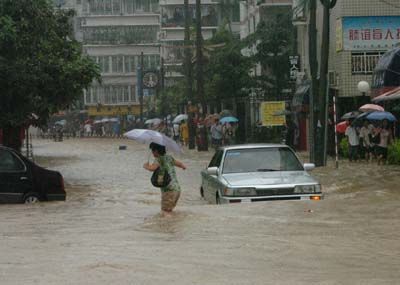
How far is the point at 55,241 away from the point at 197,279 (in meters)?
3.80

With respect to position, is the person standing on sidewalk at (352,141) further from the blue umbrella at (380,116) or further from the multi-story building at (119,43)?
the multi-story building at (119,43)

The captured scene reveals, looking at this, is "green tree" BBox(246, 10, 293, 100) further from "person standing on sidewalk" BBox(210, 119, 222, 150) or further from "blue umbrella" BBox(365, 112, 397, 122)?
"blue umbrella" BBox(365, 112, 397, 122)

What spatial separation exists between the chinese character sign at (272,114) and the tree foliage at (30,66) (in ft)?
43.7

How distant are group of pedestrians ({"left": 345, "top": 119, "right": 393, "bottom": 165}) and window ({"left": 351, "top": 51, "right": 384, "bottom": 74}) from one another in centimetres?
664

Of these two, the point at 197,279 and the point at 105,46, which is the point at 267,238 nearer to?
the point at 197,279

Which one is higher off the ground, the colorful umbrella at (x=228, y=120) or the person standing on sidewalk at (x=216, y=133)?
the colorful umbrella at (x=228, y=120)

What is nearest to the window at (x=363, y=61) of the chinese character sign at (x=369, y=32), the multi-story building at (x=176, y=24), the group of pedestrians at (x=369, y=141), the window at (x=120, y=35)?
the chinese character sign at (x=369, y=32)

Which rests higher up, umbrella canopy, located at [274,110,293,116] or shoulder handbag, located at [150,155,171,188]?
shoulder handbag, located at [150,155,171,188]

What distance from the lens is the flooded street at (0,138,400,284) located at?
1022 cm

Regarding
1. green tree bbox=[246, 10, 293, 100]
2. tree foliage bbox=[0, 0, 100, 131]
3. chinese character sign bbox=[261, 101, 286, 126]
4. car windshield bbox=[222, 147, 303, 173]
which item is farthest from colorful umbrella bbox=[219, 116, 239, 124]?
car windshield bbox=[222, 147, 303, 173]

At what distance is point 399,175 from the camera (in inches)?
1004

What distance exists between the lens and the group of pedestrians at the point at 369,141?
30203 millimetres

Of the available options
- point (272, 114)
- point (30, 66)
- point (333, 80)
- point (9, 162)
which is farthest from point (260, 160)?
point (272, 114)

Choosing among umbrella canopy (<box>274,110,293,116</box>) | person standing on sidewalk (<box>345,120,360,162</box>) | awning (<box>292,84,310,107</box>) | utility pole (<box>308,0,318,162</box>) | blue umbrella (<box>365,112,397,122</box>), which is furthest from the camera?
umbrella canopy (<box>274,110,293,116</box>)
